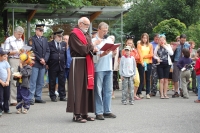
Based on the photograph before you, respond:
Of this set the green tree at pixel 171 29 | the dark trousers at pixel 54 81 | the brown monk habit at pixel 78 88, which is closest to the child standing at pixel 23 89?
the brown monk habit at pixel 78 88

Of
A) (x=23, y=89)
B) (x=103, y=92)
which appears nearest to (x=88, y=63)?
(x=103, y=92)

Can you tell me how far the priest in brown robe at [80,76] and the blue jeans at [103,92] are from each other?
14.1 inches

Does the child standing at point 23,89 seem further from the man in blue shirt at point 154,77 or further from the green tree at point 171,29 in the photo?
the green tree at point 171,29

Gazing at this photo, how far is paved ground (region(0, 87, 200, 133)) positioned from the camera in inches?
366

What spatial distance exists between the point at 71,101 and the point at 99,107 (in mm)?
727

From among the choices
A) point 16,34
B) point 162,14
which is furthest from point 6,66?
point 162,14

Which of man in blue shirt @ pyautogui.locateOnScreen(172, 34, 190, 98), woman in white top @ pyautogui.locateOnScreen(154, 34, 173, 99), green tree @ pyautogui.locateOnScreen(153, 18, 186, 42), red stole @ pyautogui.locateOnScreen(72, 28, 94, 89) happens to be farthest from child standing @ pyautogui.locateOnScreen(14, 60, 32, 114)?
green tree @ pyautogui.locateOnScreen(153, 18, 186, 42)

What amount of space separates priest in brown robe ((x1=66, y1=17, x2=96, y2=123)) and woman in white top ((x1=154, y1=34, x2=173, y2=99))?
5471 millimetres

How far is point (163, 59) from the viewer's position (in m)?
15.4

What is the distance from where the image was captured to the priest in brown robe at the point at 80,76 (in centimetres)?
1027

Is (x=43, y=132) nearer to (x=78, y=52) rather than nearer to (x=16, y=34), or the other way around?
(x=78, y=52)

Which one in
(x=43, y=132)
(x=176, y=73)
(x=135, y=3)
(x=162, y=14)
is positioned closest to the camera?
(x=43, y=132)

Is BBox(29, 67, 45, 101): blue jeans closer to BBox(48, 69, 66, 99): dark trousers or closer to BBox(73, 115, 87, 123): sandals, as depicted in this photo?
BBox(48, 69, 66, 99): dark trousers

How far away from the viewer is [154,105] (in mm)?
13414
